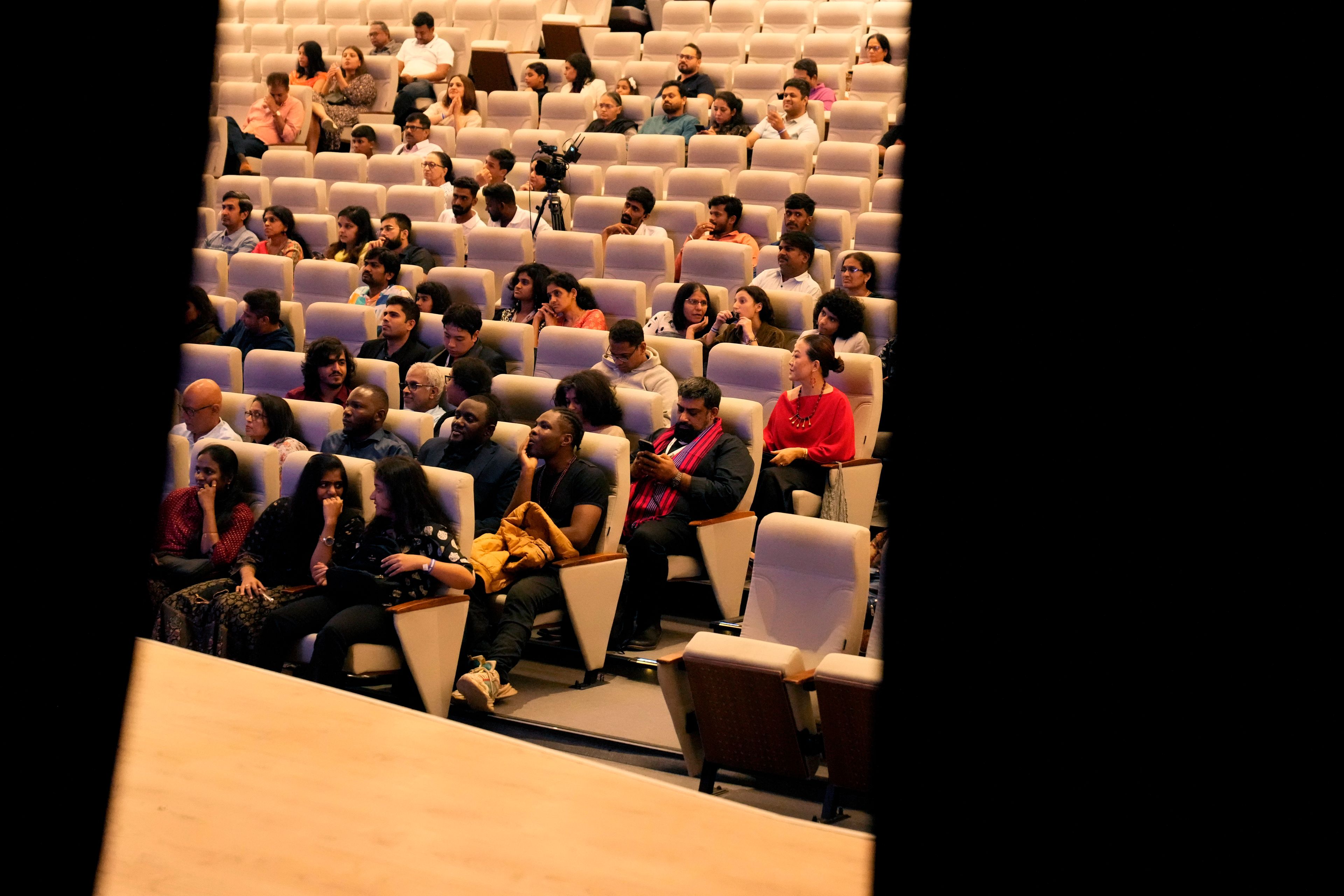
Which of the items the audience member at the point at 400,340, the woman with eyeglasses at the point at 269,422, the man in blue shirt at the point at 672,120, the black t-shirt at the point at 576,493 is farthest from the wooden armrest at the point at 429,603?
the man in blue shirt at the point at 672,120

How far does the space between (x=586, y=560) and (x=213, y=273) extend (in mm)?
2469

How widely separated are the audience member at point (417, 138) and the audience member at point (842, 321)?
2402 millimetres

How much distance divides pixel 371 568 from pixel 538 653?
0.49 meters

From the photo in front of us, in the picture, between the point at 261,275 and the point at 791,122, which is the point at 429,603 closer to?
the point at 261,275

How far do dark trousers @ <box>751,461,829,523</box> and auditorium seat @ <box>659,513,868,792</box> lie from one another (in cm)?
52

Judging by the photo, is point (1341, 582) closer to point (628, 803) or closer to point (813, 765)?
point (628, 803)

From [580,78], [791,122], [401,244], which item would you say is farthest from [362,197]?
[791,122]

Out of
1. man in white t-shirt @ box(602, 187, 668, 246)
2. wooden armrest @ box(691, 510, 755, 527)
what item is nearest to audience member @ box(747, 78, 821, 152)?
man in white t-shirt @ box(602, 187, 668, 246)

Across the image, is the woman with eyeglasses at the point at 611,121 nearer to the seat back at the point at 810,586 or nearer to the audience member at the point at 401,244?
the audience member at the point at 401,244

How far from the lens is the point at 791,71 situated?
18.7ft

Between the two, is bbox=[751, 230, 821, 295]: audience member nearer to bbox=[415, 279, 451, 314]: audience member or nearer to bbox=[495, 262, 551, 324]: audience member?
bbox=[495, 262, 551, 324]: audience member

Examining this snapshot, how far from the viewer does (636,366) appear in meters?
3.53

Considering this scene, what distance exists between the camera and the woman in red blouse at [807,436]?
323 cm

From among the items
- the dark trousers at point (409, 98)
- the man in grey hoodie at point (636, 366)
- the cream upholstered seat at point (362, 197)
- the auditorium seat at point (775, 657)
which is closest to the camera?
the auditorium seat at point (775, 657)
